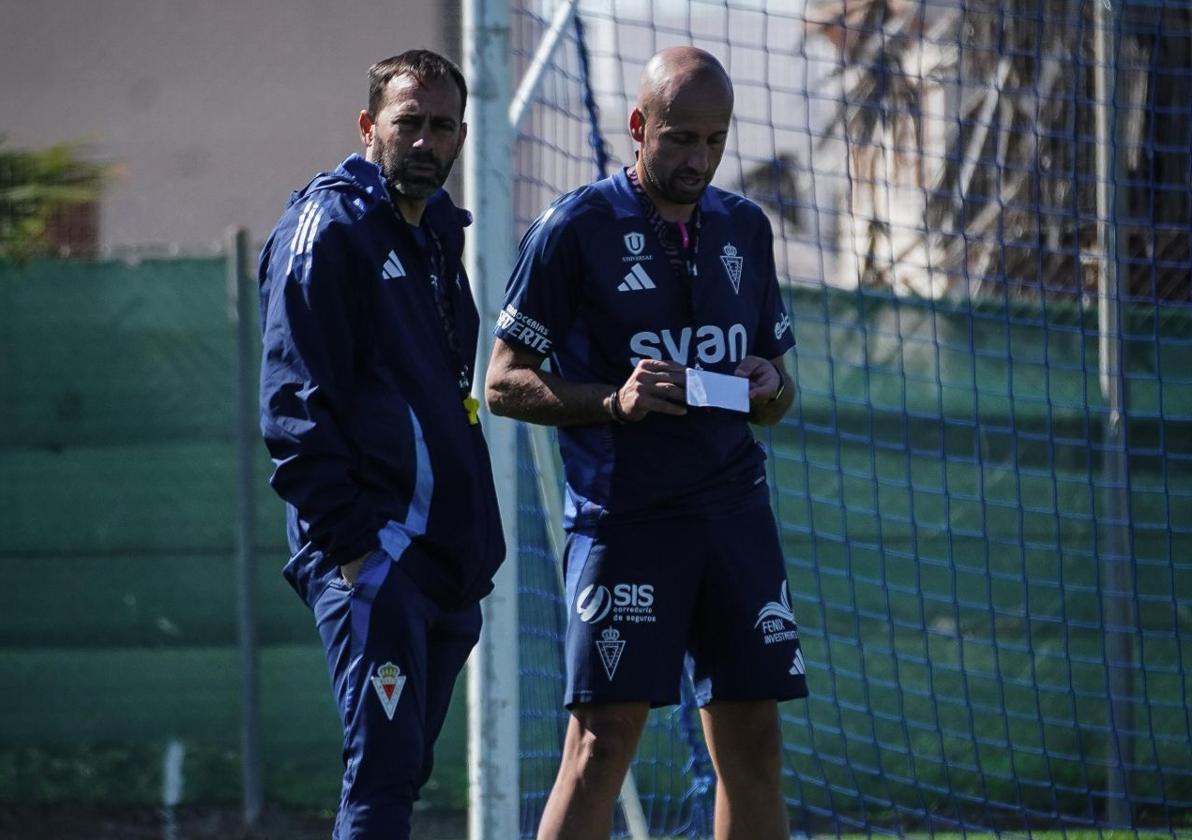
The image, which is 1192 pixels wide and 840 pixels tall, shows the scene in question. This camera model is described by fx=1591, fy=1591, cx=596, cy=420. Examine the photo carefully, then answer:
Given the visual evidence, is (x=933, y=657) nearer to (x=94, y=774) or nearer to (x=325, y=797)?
(x=325, y=797)

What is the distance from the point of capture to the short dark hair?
11.1 ft

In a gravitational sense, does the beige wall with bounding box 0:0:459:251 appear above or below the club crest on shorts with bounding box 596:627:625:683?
above

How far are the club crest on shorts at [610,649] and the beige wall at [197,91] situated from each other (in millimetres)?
13279

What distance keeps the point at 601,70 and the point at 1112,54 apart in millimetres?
2059

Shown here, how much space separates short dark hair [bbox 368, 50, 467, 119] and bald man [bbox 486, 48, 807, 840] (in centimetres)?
48

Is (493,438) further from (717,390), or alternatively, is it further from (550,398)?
(717,390)

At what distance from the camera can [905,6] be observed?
10.8 meters

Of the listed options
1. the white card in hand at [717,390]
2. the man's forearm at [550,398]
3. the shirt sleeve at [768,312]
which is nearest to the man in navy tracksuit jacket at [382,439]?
the man's forearm at [550,398]

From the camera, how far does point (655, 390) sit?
3555 millimetres

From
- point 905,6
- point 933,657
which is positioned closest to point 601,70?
point 933,657

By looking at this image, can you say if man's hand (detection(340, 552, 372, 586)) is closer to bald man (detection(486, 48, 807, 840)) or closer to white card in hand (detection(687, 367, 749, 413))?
bald man (detection(486, 48, 807, 840))

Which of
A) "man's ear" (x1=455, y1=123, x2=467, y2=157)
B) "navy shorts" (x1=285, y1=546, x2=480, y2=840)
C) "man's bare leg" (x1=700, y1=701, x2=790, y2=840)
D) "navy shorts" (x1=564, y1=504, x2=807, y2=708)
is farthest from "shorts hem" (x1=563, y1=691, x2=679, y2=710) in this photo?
"man's ear" (x1=455, y1=123, x2=467, y2=157)

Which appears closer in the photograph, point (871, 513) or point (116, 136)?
point (871, 513)

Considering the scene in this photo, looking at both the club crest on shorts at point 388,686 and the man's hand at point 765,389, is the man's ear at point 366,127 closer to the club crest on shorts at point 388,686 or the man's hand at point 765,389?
the man's hand at point 765,389
